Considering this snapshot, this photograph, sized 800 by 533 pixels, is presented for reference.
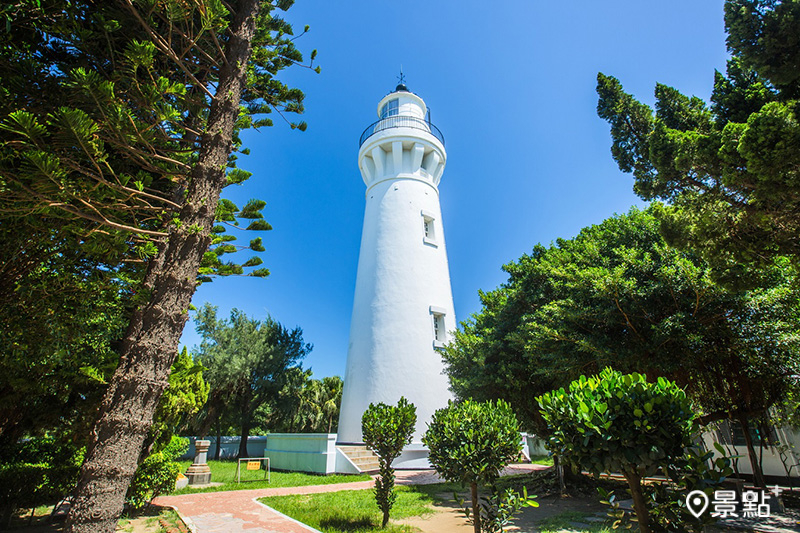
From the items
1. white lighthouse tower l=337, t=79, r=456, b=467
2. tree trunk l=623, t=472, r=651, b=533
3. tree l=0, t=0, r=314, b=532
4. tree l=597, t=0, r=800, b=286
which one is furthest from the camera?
white lighthouse tower l=337, t=79, r=456, b=467

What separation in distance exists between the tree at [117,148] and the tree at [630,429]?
12.0 ft

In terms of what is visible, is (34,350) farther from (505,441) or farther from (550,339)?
(550,339)

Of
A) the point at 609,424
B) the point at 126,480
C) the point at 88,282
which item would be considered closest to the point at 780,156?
the point at 609,424

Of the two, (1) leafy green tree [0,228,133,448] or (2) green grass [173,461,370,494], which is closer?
(1) leafy green tree [0,228,133,448]

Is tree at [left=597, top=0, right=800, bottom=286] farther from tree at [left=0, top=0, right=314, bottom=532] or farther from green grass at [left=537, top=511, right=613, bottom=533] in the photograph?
tree at [left=0, top=0, right=314, bottom=532]

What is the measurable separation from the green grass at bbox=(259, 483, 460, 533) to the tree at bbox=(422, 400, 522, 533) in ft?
5.60

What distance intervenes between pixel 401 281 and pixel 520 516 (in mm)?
9013

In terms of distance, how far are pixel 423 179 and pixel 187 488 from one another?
1395 cm

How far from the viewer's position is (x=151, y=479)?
6.82 metres

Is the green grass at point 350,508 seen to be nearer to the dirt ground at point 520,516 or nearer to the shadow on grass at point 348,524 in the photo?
the shadow on grass at point 348,524

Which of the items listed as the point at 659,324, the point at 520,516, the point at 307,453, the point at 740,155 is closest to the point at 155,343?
the point at 740,155

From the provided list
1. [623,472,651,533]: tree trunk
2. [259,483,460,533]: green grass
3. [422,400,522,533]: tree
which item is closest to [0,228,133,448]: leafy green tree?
[259,483,460,533]: green grass

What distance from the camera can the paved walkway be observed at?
5.76 meters

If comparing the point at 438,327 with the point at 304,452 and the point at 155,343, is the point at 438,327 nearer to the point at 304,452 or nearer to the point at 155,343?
the point at 304,452
